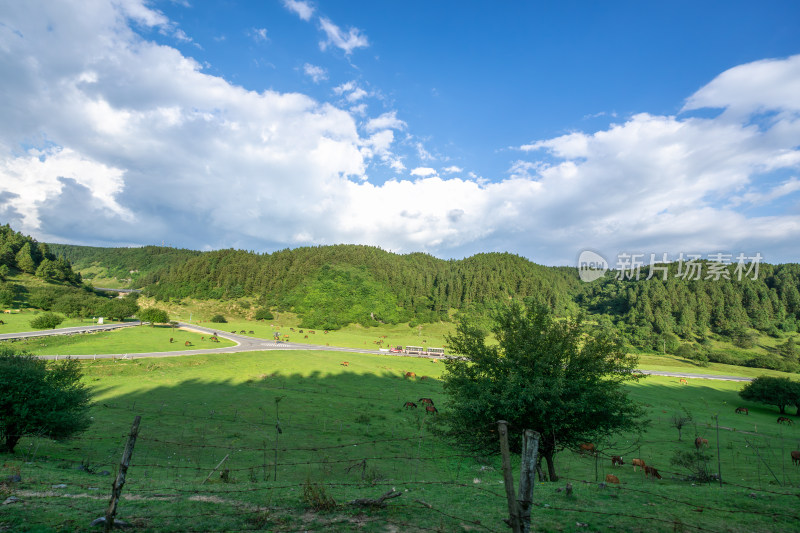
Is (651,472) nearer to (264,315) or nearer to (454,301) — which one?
(264,315)

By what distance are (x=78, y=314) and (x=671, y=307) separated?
258 meters

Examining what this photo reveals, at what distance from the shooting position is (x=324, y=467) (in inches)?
815

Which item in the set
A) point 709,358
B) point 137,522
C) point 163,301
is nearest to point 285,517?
Answer: point 137,522

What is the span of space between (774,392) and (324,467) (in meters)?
77.2

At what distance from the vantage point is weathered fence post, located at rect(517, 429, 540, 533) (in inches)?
268

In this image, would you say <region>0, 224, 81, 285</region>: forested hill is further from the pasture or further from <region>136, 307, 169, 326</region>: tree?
the pasture

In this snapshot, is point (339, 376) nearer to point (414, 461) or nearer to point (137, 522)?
point (414, 461)

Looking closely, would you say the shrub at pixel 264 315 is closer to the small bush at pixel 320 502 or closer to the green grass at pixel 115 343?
the green grass at pixel 115 343

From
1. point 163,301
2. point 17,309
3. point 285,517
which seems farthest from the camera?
point 163,301

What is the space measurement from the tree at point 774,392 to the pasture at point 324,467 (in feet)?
8.02

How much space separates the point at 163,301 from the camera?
6801 inches

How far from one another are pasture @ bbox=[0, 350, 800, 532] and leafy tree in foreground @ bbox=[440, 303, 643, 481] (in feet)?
6.88

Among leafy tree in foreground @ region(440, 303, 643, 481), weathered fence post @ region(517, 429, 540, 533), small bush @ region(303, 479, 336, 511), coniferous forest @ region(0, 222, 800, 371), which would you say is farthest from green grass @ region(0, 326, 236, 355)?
weathered fence post @ region(517, 429, 540, 533)

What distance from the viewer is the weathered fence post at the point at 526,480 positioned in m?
6.80
